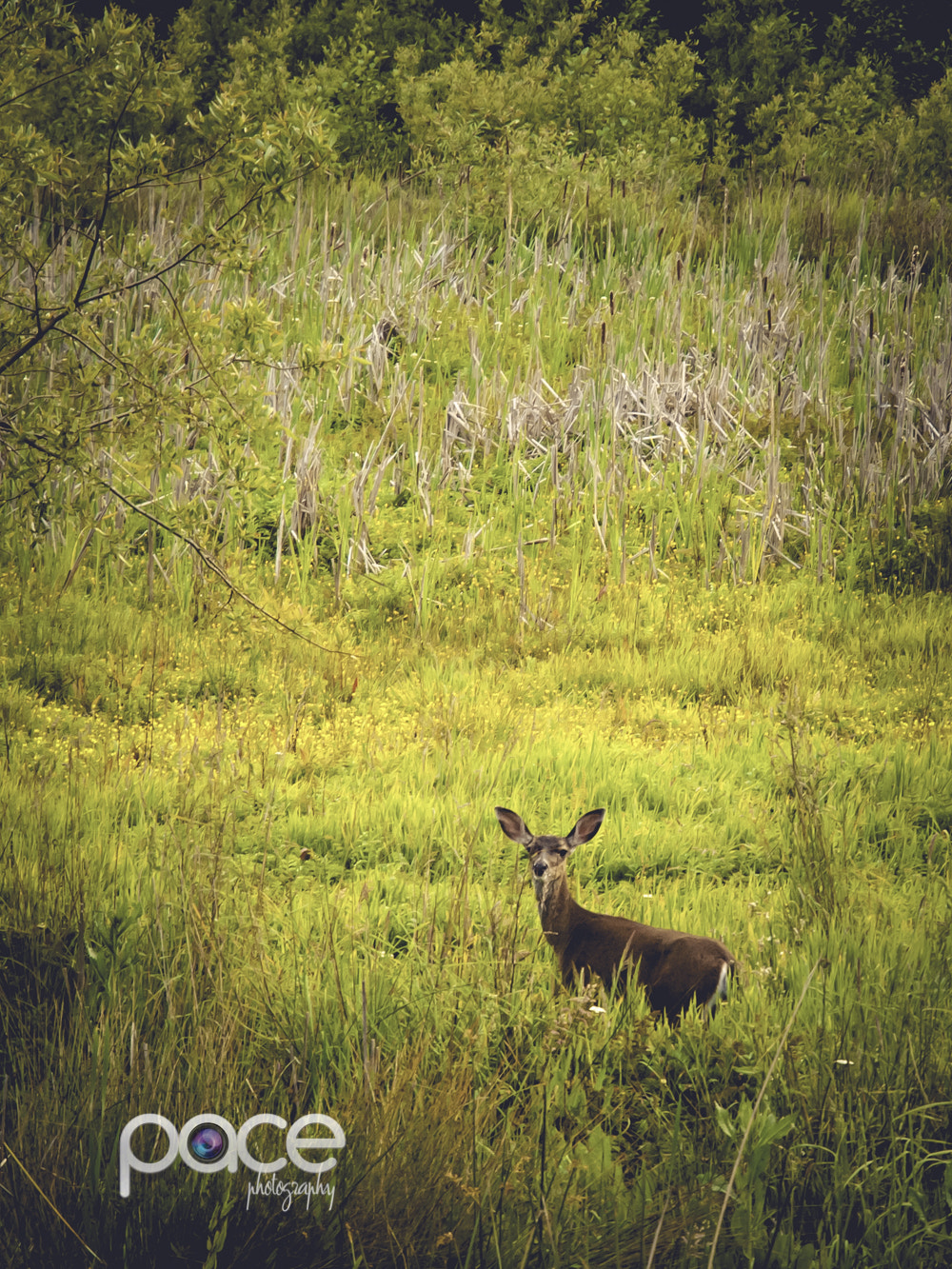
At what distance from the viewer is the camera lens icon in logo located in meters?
2.18

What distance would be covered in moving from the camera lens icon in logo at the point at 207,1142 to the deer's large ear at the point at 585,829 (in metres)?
1.62

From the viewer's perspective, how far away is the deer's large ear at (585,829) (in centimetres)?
356

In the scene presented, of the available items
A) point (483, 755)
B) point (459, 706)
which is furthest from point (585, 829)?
point (459, 706)

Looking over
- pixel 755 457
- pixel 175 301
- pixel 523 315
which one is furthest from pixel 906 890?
pixel 523 315

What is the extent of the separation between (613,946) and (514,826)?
54cm

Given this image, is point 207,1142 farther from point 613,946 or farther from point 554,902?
point 554,902

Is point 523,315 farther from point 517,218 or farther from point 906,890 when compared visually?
point 906,890
